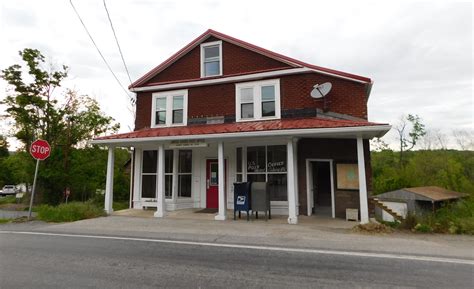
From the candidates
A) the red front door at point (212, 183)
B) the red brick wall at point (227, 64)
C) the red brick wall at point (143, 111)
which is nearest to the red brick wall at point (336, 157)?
the red brick wall at point (227, 64)

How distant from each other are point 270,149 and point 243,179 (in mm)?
1690

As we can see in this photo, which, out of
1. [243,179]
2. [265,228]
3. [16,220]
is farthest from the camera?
[243,179]

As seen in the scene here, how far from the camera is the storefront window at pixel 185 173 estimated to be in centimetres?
1293

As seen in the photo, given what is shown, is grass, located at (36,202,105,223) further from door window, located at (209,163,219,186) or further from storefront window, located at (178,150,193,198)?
door window, located at (209,163,219,186)

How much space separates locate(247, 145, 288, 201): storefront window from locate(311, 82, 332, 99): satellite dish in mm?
2375

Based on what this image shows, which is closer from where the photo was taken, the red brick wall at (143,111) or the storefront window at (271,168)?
the storefront window at (271,168)

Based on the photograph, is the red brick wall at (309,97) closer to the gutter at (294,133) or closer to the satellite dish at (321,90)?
the satellite dish at (321,90)

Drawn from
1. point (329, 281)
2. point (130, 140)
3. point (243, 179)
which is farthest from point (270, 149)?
point (329, 281)

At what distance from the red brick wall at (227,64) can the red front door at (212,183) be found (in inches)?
167

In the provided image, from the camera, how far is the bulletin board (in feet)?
34.7

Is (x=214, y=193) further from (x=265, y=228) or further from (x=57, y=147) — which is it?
(x=57, y=147)

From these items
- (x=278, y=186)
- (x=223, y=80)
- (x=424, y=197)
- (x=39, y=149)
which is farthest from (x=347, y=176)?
(x=39, y=149)

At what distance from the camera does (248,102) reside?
12406mm

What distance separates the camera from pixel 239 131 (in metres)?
9.88
